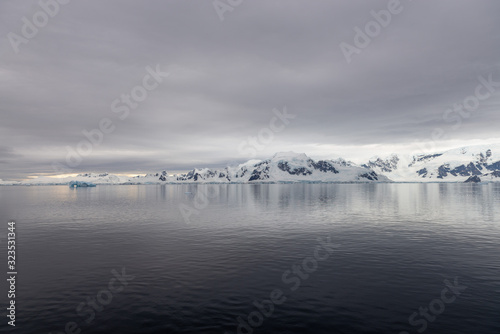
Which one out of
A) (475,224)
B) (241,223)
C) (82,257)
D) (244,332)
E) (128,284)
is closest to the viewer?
(244,332)

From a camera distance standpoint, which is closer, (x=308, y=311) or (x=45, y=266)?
(x=308, y=311)

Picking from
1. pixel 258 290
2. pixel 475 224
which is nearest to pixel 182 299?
pixel 258 290

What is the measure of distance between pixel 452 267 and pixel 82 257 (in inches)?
1788

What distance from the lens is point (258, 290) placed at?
27.2m

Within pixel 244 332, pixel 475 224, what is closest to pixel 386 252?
pixel 244 332

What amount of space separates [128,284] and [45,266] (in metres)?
14.0

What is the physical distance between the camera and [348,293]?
2636 centimetres

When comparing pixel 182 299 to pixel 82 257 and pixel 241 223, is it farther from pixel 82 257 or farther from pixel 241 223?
pixel 241 223

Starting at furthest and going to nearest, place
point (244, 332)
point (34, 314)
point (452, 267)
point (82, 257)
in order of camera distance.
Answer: point (82, 257) < point (452, 267) < point (34, 314) < point (244, 332)

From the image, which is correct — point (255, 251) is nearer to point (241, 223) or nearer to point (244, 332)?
point (244, 332)

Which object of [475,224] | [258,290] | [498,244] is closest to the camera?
[258,290]

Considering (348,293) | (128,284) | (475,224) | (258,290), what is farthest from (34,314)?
(475,224)

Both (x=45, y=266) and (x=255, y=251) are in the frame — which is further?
(x=255, y=251)

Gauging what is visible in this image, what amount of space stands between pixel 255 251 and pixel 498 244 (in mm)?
36622
